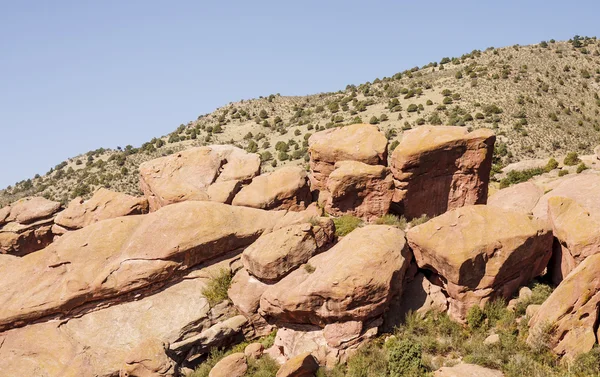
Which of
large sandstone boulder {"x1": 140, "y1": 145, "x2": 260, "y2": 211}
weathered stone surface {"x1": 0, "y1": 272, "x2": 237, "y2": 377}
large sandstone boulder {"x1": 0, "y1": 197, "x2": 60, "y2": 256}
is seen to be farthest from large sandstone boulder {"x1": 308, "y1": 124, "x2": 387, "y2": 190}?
large sandstone boulder {"x1": 0, "y1": 197, "x2": 60, "y2": 256}

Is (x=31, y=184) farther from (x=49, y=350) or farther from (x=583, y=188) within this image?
(x=583, y=188)

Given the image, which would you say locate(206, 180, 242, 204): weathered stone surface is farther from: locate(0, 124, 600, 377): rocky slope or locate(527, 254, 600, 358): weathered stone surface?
locate(527, 254, 600, 358): weathered stone surface

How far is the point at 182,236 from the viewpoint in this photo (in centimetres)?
2378

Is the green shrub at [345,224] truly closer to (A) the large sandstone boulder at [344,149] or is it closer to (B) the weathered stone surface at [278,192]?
(B) the weathered stone surface at [278,192]

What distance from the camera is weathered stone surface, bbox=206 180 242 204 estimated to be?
1091 inches

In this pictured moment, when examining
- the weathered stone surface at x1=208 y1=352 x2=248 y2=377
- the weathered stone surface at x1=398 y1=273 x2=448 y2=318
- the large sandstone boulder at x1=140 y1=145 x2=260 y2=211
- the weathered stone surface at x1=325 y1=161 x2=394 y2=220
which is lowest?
the weathered stone surface at x1=208 y1=352 x2=248 y2=377

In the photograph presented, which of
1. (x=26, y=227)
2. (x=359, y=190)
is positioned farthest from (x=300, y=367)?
(x=26, y=227)

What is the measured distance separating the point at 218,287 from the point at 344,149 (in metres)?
10.2

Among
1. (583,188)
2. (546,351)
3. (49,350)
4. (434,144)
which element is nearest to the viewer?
(546,351)

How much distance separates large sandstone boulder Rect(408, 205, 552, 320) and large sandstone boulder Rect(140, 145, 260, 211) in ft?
39.5

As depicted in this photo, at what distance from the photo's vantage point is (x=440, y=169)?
26609 mm

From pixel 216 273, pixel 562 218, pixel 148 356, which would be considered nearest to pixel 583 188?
pixel 562 218

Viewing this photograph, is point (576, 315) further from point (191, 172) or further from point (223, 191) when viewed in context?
point (191, 172)

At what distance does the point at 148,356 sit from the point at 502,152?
5015 centimetres
